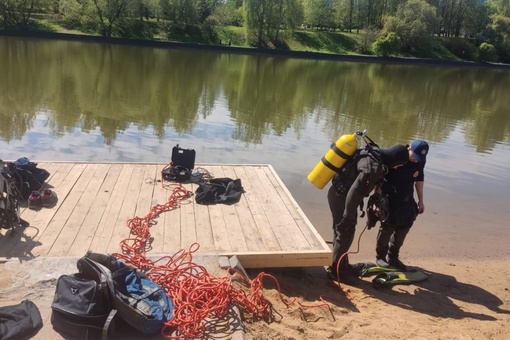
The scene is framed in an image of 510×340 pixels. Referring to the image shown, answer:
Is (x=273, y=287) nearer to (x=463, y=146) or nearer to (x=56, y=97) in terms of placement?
(x=463, y=146)

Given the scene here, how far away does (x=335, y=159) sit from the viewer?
479 cm

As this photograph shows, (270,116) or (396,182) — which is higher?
(396,182)

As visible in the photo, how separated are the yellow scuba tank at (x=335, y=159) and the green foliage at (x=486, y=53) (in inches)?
2239

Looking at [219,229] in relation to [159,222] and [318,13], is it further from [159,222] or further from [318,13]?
[318,13]

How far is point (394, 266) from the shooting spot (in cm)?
543

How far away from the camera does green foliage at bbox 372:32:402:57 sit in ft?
164

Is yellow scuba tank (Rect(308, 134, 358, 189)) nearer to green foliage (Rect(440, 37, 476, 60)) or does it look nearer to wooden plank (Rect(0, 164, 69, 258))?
wooden plank (Rect(0, 164, 69, 258))

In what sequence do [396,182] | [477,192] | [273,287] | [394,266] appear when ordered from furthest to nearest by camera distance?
[477,192] < [394,266] < [396,182] < [273,287]

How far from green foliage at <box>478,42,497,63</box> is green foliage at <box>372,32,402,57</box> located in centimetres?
1068

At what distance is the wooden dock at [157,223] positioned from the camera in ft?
14.6

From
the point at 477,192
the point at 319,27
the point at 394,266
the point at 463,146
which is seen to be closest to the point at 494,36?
the point at 319,27

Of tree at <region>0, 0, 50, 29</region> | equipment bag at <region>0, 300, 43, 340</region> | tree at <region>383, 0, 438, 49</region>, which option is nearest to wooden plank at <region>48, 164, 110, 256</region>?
equipment bag at <region>0, 300, 43, 340</region>

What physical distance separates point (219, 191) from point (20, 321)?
3.25 metres

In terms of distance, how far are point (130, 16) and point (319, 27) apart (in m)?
25.3
